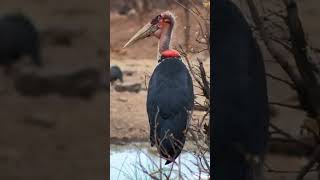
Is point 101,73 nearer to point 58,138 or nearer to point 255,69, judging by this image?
point 58,138

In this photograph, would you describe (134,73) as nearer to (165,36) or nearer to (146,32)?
(146,32)

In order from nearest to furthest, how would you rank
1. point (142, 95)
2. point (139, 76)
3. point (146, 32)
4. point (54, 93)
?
point (54, 93)
point (146, 32)
point (142, 95)
point (139, 76)

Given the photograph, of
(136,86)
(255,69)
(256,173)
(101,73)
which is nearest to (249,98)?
(255,69)

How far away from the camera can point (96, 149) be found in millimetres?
1990

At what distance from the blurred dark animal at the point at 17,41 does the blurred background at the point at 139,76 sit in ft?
3.81

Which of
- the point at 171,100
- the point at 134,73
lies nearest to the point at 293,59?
the point at 171,100

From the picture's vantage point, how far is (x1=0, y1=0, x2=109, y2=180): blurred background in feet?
6.42

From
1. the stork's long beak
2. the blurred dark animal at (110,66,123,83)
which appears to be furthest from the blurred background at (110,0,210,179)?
the stork's long beak

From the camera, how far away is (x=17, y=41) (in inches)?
78.0

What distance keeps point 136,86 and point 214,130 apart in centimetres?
744

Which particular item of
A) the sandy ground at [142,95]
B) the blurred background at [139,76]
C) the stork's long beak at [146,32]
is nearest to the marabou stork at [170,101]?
the blurred background at [139,76]

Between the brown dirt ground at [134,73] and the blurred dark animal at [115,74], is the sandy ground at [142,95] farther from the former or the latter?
the blurred dark animal at [115,74]

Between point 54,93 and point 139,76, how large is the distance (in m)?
8.77

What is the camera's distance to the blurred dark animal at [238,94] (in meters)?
2.01
